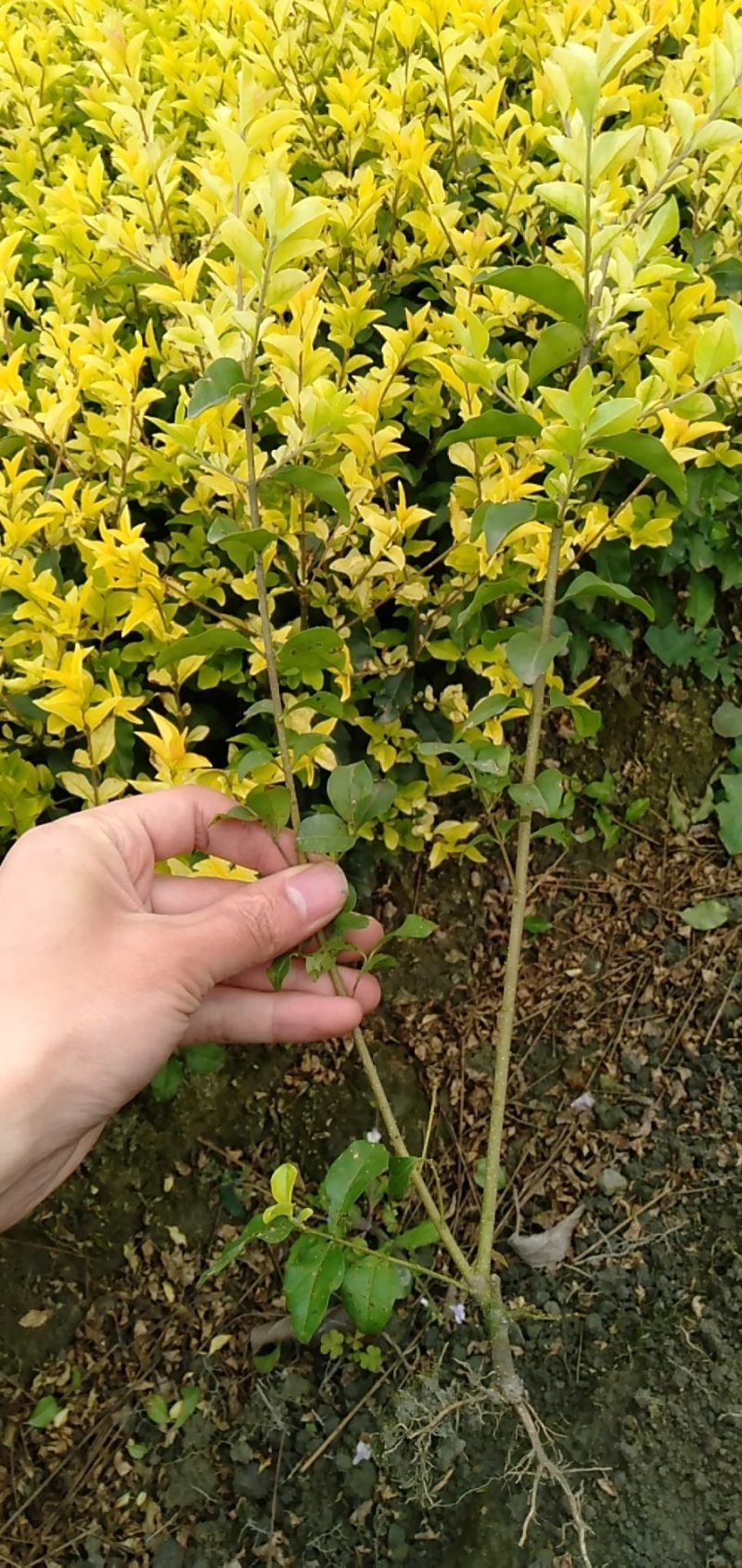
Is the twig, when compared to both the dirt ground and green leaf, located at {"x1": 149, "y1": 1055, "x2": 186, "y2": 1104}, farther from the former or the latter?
green leaf, located at {"x1": 149, "y1": 1055, "x2": 186, "y2": 1104}

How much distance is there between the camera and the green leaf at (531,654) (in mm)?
1361

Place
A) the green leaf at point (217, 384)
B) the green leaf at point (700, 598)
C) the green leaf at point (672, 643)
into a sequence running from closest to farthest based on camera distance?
the green leaf at point (217, 384), the green leaf at point (700, 598), the green leaf at point (672, 643)

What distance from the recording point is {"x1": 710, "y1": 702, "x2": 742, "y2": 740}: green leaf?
2525mm

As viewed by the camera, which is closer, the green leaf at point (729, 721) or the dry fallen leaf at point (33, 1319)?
the dry fallen leaf at point (33, 1319)

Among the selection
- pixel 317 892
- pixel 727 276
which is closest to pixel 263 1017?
pixel 317 892

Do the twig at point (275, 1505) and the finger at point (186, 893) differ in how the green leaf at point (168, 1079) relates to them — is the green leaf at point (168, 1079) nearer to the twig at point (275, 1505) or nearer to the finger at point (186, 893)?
the finger at point (186, 893)

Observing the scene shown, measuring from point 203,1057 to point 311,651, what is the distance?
905 mm

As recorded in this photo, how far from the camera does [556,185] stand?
1.11 meters

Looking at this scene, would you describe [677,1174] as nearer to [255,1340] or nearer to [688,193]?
[255,1340]

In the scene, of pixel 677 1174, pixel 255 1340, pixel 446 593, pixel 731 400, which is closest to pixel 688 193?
pixel 731 400

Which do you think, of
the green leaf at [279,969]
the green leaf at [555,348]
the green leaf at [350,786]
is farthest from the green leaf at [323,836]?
the green leaf at [555,348]

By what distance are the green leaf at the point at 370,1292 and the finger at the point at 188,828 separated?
623 millimetres

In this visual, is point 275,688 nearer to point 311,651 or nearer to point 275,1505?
point 311,651

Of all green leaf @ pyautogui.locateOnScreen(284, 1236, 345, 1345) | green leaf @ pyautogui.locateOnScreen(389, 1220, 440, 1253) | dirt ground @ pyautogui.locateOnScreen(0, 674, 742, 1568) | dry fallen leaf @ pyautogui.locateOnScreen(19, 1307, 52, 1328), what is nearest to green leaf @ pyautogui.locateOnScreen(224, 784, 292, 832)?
green leaf @ pyautogui.locateOnScreen(284, 1236, 345, 1345)
